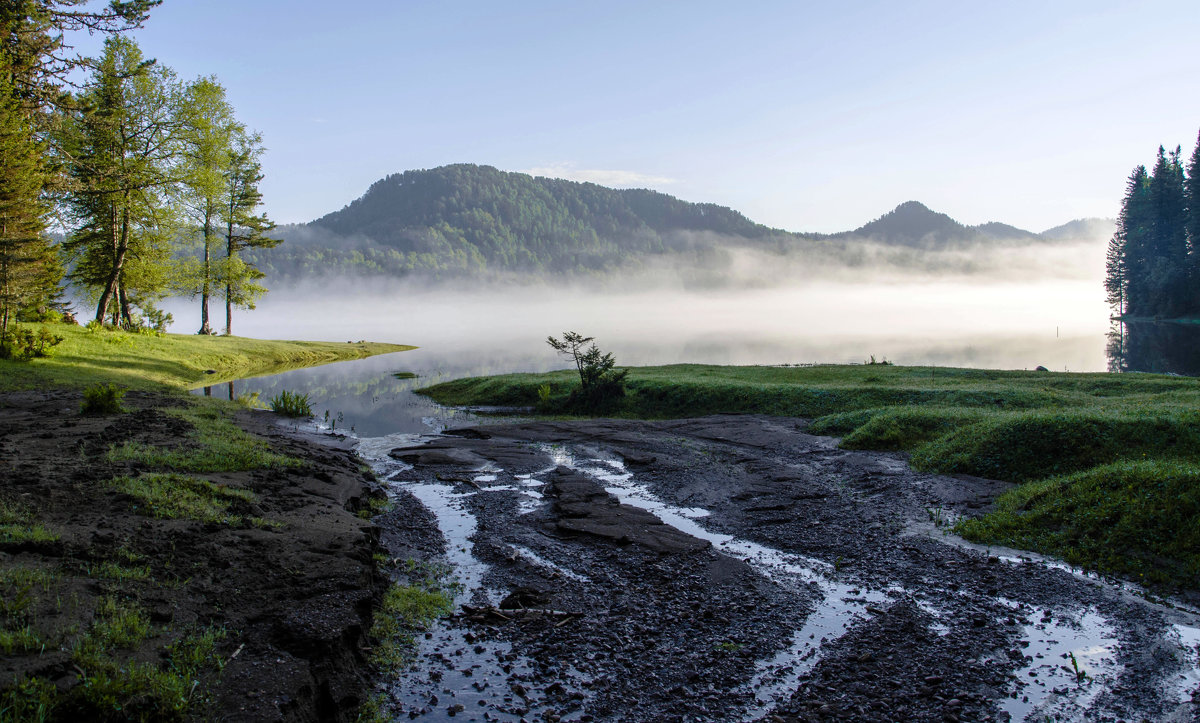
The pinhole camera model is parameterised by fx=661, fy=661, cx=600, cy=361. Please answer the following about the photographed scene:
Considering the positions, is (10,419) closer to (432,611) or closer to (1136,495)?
(432,611)

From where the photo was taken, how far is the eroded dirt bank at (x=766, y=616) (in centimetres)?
717

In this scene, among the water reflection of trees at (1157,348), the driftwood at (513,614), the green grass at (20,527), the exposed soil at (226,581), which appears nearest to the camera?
the exposed soil at (226,581)

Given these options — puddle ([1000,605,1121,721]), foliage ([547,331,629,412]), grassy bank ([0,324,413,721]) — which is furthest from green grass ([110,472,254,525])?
foliage ([547,331,629,412])

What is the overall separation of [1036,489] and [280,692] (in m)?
14.1

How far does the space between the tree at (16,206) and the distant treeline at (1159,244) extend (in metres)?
115

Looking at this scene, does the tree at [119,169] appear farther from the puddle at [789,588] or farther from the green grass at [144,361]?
the puddle at [789,588]

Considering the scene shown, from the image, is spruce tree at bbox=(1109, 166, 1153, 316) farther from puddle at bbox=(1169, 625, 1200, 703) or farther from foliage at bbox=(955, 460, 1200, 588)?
puddle at bbox=(1169, 625, 1200, 703)

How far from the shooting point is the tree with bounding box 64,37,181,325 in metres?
37.1

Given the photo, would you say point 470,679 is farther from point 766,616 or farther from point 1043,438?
point 1043,438

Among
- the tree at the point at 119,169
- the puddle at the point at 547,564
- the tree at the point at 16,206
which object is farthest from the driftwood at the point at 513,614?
the tree at the point at 119,169

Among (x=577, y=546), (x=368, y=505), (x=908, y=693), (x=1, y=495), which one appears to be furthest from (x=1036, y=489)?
(x=1, y=495)

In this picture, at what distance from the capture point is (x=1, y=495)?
959cm

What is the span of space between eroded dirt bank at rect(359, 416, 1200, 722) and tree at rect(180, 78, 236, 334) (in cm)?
3558

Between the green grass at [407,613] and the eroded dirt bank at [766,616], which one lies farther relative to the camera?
the green grass at [407,613]
